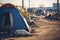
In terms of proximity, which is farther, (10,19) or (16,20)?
(16,20)

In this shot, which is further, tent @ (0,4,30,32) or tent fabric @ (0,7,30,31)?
tent fabric @ (0,7,30,31)

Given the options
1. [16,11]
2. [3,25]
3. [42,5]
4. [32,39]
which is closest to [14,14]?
[16,11]

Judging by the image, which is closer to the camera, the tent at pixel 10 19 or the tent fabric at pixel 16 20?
the tent at pixel 10 19

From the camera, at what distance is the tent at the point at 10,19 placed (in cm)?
1406

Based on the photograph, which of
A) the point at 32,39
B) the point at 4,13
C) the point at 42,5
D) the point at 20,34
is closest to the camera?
the point at 32,39

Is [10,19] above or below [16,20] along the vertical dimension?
above

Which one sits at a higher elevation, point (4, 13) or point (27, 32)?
point (4, 13)

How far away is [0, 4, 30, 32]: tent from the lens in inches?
553

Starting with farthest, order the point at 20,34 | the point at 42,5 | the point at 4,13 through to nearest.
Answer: the point at 42,5 → the point at 4,13 → the point at 20,34

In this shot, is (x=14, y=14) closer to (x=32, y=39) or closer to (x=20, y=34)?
(x=20, y=34)

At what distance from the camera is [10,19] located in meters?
14.2

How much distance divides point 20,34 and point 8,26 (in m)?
0.87

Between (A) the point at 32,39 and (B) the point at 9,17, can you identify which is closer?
(A) the point at 32,39

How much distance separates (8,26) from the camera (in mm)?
13773
